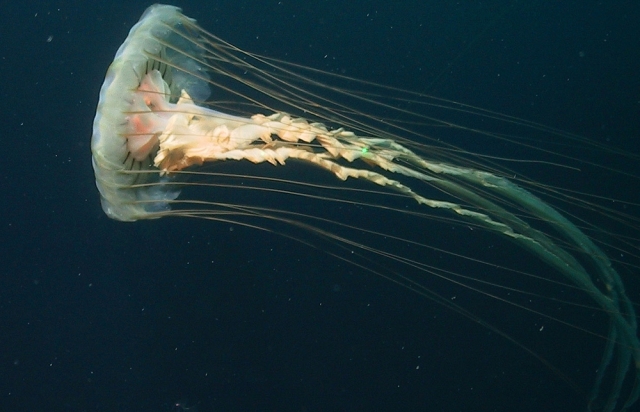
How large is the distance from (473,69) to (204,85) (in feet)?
15.4

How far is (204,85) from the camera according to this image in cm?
384

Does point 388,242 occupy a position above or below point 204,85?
below

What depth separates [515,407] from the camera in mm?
6969

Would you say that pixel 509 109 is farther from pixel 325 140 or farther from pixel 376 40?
pixel 325 140

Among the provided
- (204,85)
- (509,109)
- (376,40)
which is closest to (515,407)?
(509,109)

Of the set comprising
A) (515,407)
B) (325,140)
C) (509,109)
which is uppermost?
(509,109)

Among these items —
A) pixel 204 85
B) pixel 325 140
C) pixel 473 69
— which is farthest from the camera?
pixel 473 69

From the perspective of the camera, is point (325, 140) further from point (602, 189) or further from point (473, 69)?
point (602, 189)

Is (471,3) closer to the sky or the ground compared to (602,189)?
closer to the sky

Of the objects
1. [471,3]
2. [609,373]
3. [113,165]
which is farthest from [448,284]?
[113,165]

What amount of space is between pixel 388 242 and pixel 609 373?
4126 mm

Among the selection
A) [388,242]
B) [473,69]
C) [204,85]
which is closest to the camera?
[204,85]

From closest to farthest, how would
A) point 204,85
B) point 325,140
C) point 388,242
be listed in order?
point 325,140 < point 204,85 < point 388,242

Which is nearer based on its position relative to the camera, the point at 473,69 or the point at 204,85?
the point at 204,85
